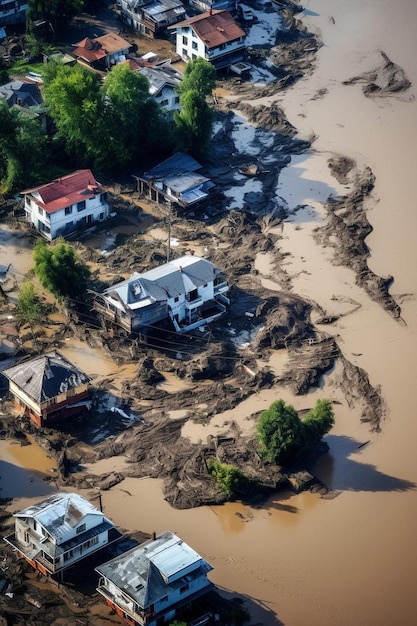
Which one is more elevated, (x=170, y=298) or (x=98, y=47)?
(x=98, y=47)

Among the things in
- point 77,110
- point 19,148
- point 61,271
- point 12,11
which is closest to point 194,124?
point 77,110

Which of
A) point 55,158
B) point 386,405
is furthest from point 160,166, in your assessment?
point 386,405

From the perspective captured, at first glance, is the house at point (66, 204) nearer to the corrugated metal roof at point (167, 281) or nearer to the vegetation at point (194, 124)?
the vegetation at point (194, 124)

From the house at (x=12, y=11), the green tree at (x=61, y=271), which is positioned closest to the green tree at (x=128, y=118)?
the green tree at (x=61, y=271)


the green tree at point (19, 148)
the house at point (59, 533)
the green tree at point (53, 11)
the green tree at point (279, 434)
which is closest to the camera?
the house at point (59, 533)

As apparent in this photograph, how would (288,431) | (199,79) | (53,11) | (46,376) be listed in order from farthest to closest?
(53,11)
(199,79)
(46,376)
(288,431)

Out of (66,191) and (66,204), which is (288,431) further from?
(66,191)

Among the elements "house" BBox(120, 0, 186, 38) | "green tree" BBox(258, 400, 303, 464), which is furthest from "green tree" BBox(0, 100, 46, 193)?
"green tree" BBox(258, 400, 303, 464)
